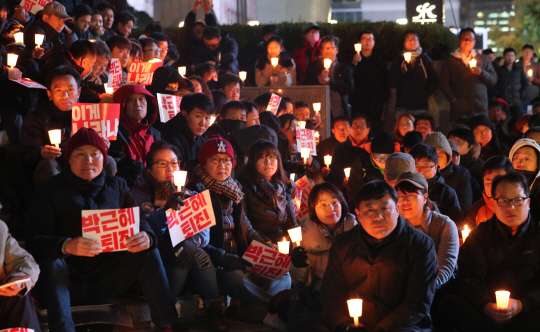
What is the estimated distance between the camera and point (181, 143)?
21.5 ft

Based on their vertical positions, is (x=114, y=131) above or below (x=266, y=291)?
above

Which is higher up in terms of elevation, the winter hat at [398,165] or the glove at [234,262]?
the winter hat at [398,165]

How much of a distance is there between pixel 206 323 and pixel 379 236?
5.84 feet

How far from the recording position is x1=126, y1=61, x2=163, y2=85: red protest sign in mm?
7348

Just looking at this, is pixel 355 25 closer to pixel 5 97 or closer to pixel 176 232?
pixel 5 97

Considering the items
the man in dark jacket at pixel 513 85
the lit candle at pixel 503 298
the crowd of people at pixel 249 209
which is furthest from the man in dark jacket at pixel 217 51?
the lit candle at pixel 503 298

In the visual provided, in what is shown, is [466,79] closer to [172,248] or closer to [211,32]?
[211,32]

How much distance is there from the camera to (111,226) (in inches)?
174

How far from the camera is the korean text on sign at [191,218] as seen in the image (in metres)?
4.96

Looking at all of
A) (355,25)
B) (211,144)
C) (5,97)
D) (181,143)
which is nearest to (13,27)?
(5,97)

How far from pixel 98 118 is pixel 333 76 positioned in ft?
18.0

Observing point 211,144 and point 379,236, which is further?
point 211,144

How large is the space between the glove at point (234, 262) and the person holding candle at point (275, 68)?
552cm

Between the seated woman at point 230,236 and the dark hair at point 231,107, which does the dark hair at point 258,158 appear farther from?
the dark hair at point 231,107
